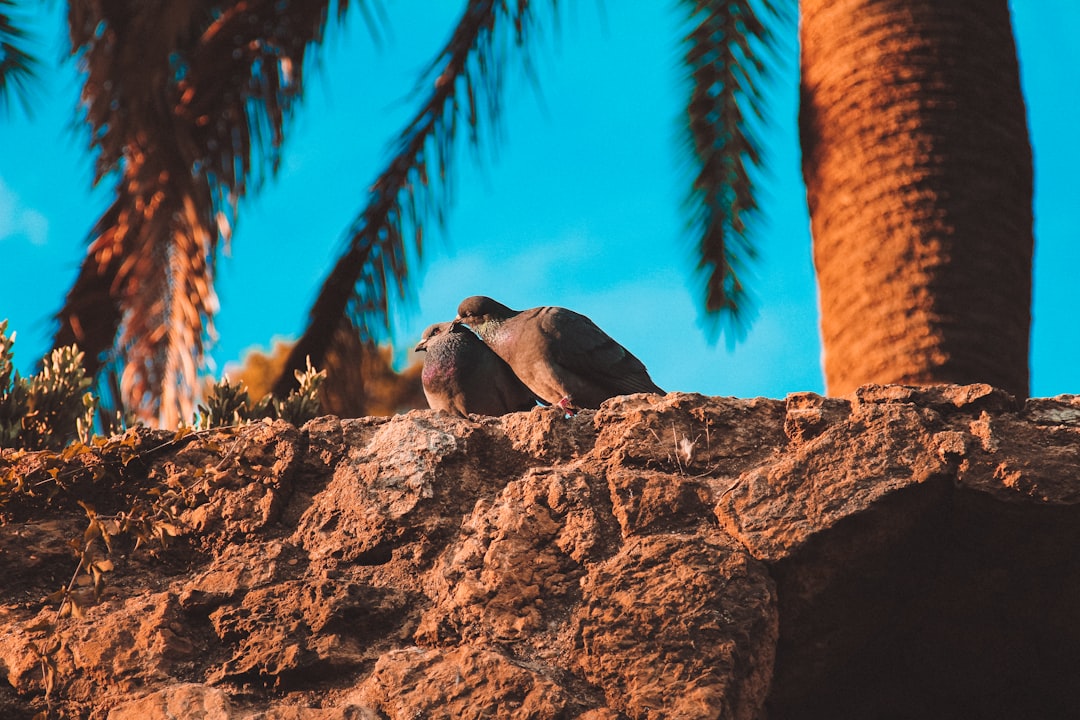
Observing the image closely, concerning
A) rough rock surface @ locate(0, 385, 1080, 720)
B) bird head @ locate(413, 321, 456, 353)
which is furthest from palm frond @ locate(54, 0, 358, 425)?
rough rock surface @ locate(0, 385, 1080, 720)

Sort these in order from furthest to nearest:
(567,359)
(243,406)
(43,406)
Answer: (243,406) → (43,406) → (567,359)

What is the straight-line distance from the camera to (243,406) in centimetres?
454

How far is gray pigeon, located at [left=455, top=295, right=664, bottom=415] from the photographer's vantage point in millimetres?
4012

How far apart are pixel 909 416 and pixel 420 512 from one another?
1.23 m

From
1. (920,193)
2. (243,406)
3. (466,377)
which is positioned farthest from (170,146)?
(920,193)

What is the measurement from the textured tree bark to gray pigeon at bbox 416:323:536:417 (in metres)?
1.44

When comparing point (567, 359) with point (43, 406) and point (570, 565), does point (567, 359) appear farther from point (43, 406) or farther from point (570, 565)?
point (43, 406)

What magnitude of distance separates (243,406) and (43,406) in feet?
2.32

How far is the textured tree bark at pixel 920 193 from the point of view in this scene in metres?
4.50

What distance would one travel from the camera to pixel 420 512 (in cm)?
294

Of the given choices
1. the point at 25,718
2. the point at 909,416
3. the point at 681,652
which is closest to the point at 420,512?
the point at 681,652

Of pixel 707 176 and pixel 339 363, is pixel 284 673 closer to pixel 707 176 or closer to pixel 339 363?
pixel 339 363

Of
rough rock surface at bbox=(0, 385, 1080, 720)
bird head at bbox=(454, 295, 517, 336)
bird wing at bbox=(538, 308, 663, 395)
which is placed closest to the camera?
rough rock surface at bbox=(0, 385, 1080, 720)

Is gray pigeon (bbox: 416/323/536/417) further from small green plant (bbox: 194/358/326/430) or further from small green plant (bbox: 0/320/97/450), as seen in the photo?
small green plant (bbox: 0/320/97/450)
